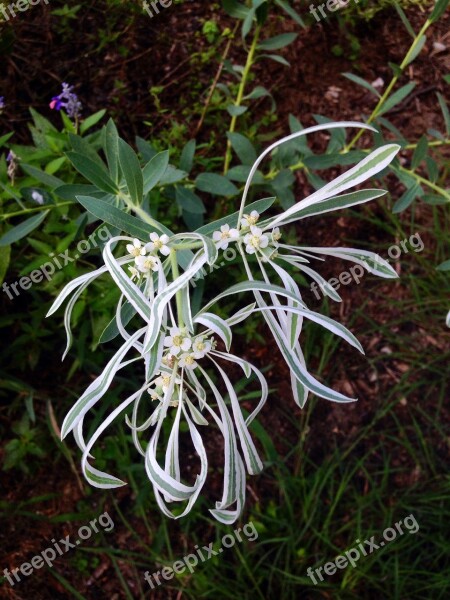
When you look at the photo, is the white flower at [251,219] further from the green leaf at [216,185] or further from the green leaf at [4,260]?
the green leaf at [4,260]

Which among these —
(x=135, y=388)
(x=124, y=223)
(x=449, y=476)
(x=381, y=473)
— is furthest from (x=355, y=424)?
(x=124, y=223)

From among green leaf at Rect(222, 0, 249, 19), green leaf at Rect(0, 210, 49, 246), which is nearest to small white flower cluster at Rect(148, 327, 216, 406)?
green leaf at Rect(0, 210, 49, 246)

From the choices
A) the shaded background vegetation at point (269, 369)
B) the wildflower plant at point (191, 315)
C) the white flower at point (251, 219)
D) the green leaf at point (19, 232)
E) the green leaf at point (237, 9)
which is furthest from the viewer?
the shaded background vegetation at point (269, 369)

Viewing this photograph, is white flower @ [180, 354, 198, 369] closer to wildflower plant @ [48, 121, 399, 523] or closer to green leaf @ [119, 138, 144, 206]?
wildflower plant @ [48, 121, 399, 523]

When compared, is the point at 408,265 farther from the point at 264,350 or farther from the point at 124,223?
the point at 124,223

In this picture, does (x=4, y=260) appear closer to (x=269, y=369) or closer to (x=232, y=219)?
(x=232, y=219)

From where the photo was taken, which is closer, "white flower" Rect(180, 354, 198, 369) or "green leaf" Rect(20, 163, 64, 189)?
"white flower" Rect(180, 354, 198, 369)

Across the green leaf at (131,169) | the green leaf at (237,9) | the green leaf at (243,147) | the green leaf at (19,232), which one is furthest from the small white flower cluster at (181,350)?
the green leaf at (237,9)
